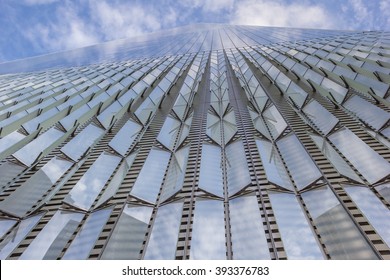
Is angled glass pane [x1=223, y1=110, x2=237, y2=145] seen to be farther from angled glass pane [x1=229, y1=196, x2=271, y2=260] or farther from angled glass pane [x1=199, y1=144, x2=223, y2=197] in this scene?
angled glass pane [x1=229, y1=196, x2=271, y2=260]

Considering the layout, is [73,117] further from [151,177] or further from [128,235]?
[128,235]

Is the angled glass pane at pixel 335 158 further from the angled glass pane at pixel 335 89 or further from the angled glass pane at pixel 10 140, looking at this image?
the angled glass pane at pixel 10 140

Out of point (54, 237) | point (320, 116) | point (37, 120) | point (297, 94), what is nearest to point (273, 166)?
point (320, 116)

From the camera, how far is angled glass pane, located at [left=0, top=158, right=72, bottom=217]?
9.15m

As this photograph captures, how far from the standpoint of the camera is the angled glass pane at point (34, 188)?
915 cm

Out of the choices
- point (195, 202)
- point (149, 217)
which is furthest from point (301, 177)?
point (149, 217)

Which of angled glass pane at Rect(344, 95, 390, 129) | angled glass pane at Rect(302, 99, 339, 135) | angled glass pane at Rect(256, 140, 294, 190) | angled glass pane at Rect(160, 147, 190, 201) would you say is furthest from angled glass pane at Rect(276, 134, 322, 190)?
angled glass pane at Rect(160, 147, 190, 201)

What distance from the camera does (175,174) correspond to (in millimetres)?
10383

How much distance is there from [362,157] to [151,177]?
18.9ft

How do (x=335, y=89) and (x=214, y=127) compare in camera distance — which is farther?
(x=335, y=89)

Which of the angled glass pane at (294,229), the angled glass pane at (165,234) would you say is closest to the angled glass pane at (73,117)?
the angled glass pane at (165,234)

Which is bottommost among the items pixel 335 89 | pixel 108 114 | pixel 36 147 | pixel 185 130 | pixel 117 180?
pixel 117 180

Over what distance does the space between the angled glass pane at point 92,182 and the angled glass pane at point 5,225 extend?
1.32m

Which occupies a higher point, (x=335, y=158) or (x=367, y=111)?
(x=367, y=111)
